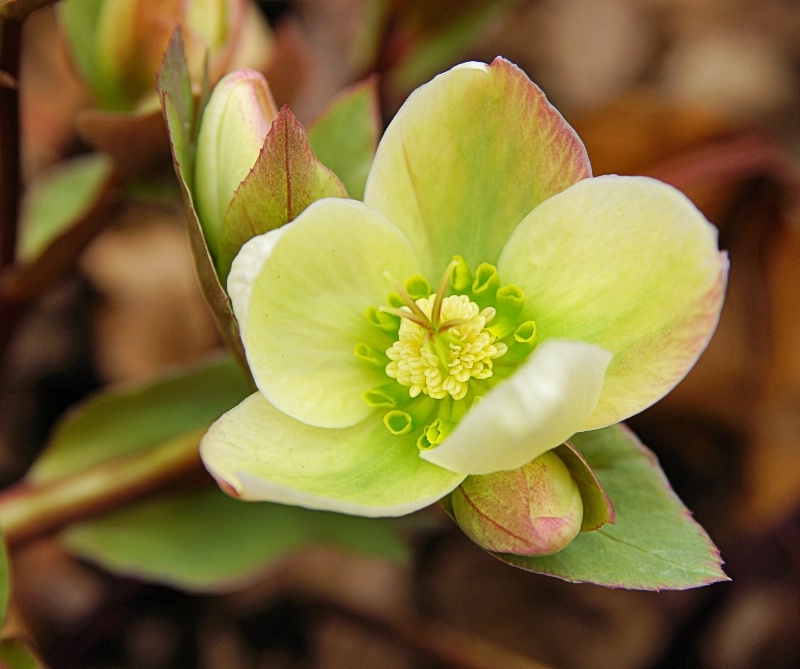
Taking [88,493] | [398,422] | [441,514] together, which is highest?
[398,422]

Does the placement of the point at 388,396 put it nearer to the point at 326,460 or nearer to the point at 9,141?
the point at 326,460

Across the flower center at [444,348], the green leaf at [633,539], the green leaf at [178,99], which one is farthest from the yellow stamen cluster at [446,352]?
the green leaf at [178,99]

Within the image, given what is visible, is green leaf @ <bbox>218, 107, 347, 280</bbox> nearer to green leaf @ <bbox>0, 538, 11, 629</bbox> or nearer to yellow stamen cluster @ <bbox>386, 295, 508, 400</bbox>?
yellow stamen cluster @ <bbox>386, 295, 508, 400</bbox>

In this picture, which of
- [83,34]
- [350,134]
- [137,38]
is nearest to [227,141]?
[350,134]

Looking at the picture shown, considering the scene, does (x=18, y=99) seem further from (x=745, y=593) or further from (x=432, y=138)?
(x=745, y=593)

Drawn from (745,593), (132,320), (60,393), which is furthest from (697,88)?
(60,393)

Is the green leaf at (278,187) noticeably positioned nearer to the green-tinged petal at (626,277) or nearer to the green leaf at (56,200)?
the green-tinged petal at (626,277)
